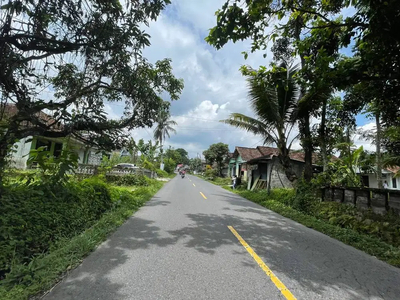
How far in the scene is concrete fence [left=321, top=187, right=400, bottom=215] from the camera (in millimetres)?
6422

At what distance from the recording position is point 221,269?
3.63 meters

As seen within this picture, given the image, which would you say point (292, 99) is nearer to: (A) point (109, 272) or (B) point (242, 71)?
(B) point (242, 71)

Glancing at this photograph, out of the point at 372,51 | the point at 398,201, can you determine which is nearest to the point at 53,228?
the point at 372,51

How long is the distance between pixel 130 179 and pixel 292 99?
12688 mm

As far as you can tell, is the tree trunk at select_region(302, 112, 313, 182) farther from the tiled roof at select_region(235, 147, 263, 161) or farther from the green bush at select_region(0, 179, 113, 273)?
the tiled roof at select_region(235, 147, 263, 161)

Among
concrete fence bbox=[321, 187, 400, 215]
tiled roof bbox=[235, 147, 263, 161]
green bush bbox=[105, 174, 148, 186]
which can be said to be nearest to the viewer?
concrete fence bbox=[321, 187, 400, 215]

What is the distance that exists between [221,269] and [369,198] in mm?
5995

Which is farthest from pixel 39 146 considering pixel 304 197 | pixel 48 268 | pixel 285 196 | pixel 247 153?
pixel 247 153

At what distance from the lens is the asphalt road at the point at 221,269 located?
2.96 m

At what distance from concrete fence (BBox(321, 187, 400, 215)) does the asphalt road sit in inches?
89.6

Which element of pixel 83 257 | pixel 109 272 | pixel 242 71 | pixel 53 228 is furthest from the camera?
pixel 242 71

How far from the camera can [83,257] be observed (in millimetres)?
3957

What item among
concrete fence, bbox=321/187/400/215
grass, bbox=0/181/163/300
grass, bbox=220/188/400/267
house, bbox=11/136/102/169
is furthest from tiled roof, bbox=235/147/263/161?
grass, bbox=0/181/163/300

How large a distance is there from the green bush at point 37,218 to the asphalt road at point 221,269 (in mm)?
900
